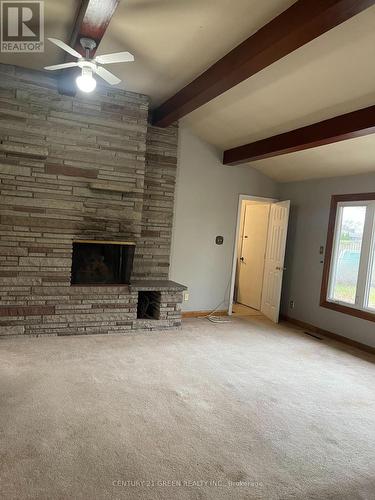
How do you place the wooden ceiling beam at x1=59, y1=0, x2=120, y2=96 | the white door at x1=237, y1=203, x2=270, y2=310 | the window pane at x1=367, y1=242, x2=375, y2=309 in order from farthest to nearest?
the white door at x1=237, y1=203, x2=270, y2=310 < the window pane at x1=367, y1=242, x2=375, y2=309 < the wooden ceiling beam at x1=59, y1=0, x2=120, y2=96

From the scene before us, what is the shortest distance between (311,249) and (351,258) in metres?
0.71

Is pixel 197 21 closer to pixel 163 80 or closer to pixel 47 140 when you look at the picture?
pixel 163 80

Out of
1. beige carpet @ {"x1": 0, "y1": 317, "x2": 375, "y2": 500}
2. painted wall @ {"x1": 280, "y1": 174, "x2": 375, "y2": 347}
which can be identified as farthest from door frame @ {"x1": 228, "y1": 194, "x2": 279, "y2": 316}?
beige carpet @ {"x1": 0, "y1": 317, "x2": 375, "y2": 500}

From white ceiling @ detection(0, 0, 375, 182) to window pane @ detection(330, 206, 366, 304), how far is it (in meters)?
0.64

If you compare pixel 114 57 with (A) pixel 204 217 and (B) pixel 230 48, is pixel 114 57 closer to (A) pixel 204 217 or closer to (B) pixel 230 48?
(B) pixel 230 48

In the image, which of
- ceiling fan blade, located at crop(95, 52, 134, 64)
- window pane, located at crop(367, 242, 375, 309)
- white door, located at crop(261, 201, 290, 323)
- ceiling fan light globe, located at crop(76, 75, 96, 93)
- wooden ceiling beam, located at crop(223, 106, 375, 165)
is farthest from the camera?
white door, located at crop(261, 201, 290, 323)

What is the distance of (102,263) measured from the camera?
15.9ft

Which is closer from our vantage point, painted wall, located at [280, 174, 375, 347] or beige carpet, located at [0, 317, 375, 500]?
beige carpet, located at [0, 317, 375, 500]

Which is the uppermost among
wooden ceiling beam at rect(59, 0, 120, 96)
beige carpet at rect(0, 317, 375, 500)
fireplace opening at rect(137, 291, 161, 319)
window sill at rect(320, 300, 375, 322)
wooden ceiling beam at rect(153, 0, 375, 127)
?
wooden ceiling beam at rect(59, 0, 120, 96)

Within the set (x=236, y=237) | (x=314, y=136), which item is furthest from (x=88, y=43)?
(x=236, y=237)

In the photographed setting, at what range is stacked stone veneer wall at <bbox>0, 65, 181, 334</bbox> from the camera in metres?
4.14

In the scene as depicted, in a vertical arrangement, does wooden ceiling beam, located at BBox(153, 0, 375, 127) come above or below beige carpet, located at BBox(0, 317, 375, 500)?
above

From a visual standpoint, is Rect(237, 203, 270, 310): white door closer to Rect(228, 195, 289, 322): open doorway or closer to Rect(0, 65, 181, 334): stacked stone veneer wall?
Rect(228, 195, 289, 322): open doorway

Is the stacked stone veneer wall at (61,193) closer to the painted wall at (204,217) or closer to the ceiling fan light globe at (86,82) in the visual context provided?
the painted wall at (204,217)
